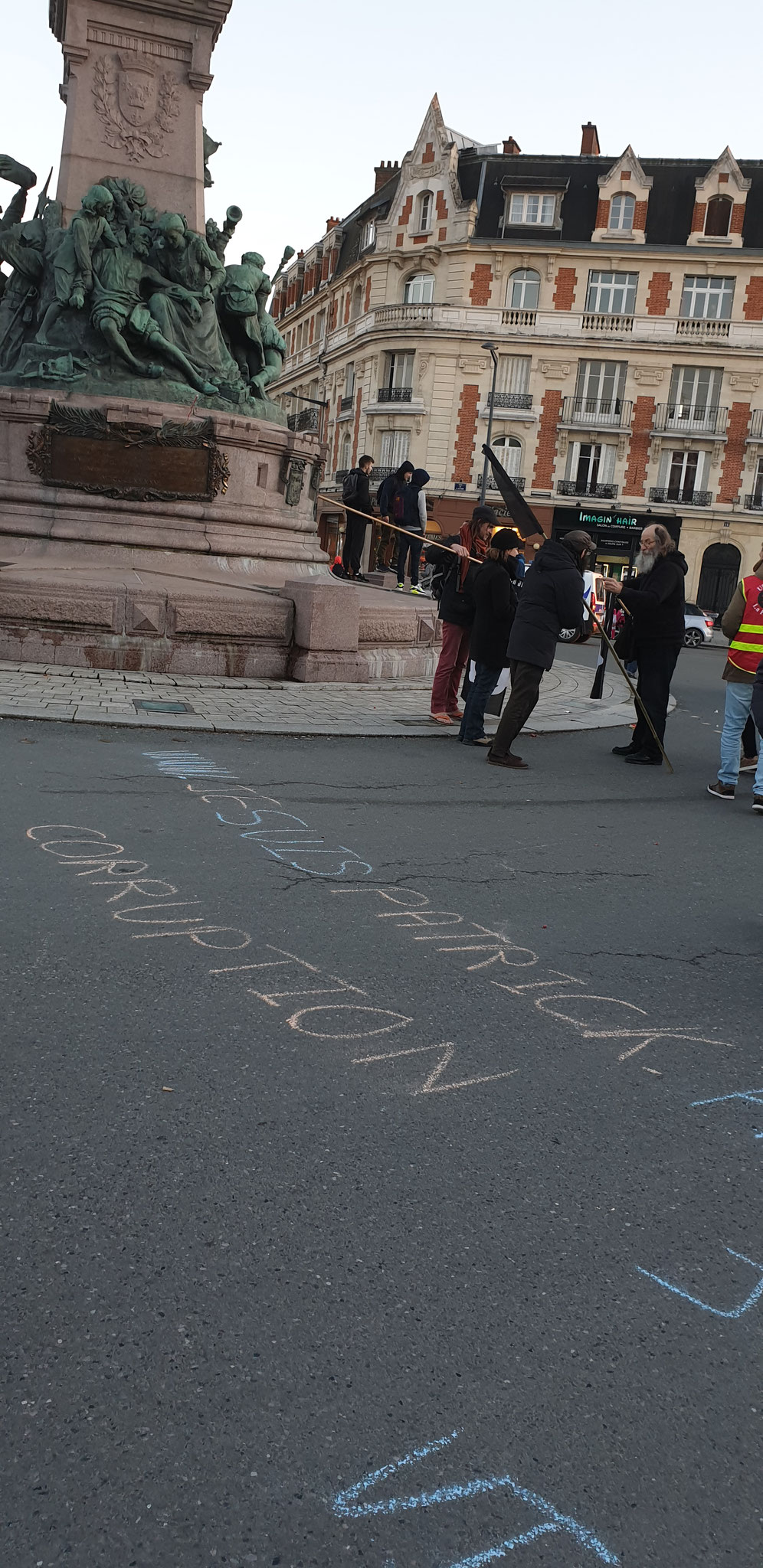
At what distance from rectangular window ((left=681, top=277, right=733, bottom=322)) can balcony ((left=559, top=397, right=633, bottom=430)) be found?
4.18 metres

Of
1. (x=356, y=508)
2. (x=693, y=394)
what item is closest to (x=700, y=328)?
(x=693, y=394)

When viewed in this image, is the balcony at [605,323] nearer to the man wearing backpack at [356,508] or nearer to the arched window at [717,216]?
the arched window at [717,216]

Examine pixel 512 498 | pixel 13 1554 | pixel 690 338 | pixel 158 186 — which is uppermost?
pixel 690 338

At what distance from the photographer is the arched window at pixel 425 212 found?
52.0 m

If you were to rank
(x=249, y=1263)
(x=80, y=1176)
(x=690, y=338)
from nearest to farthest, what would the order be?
(x=249, y=1263), (x=80, y=1176), (x=690, y=338)

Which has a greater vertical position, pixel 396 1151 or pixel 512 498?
pixel 512 498

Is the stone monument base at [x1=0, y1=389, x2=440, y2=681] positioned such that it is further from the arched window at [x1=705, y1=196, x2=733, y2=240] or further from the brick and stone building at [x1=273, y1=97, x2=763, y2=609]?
the arched window at [x1=705, y1=196, x2=733, y2=240]

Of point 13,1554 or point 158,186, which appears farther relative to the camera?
point 158,186

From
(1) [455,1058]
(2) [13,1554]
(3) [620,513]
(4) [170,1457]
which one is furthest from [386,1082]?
(3) [620,513]

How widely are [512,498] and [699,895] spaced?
5035 mm

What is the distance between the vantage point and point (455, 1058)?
12.3 ft

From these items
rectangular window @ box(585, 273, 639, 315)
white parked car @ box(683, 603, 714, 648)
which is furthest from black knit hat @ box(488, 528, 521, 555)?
rectangular window @ box(585, 273, 639, 315)

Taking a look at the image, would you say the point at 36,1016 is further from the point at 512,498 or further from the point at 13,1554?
the point at 512,498

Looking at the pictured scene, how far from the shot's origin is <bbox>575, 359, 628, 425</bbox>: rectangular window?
163 feet
